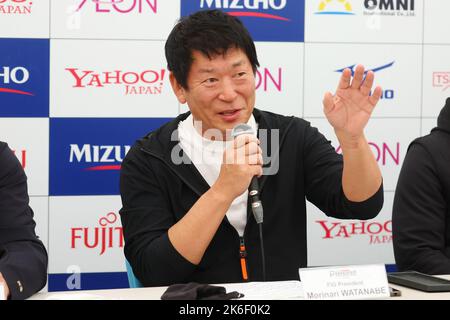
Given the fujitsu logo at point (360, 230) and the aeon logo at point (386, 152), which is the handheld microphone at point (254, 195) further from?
the aeon logo at point (386, 152)

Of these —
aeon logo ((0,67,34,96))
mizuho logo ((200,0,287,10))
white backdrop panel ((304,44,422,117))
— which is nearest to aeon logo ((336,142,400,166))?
white backdrop panel ((304,44,422,117))

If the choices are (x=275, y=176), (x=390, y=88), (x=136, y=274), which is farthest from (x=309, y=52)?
(x=136, y=274)

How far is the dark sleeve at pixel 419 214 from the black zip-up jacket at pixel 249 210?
0.71ft

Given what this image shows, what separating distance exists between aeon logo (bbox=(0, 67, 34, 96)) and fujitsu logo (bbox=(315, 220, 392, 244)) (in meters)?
1.48

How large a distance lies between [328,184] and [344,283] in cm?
62

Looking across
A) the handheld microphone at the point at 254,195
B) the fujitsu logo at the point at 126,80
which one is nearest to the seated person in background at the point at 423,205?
the handheld microphone at the point at 254,195

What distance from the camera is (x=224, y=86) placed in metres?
1.87

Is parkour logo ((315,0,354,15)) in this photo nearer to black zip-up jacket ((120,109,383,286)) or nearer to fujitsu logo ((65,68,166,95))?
fujitsu logo ((65,68,166,95))

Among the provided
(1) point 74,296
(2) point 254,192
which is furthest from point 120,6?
(1) point 74,296

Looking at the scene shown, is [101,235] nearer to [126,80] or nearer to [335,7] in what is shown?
[126,80]

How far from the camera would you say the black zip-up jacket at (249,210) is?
1864 millimetres
